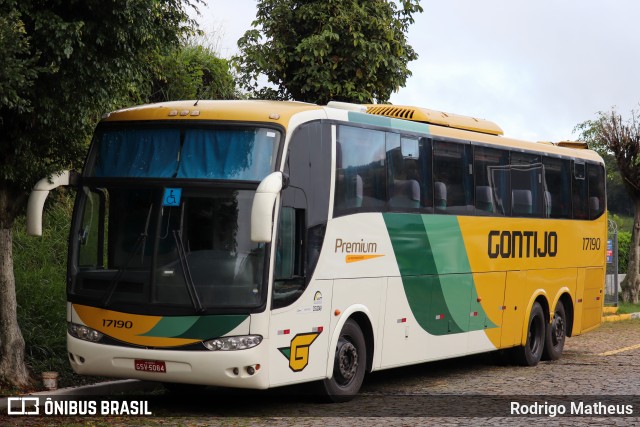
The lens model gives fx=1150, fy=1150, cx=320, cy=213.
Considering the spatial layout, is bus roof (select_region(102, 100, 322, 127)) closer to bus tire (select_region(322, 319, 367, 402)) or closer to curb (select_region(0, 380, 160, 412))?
bus tire (select_region(322, 319, 367, 402))

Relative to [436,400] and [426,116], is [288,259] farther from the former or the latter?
[426,116]

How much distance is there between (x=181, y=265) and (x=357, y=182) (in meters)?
2.65

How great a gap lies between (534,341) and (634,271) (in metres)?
14.9

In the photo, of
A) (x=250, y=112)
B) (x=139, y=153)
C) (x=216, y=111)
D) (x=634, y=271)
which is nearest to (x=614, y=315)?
(x=634, y=271)

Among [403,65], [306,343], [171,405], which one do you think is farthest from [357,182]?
[403,65]

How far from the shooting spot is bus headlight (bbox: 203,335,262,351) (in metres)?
11.3

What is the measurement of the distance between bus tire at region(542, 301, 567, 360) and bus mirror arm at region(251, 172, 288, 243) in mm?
8921

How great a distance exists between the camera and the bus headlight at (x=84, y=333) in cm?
1183

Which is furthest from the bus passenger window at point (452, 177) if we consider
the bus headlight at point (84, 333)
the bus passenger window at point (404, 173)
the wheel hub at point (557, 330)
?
the bus headlight at point (84, 333)

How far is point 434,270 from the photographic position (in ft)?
49.1

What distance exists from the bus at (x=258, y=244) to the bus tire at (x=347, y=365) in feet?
0.06

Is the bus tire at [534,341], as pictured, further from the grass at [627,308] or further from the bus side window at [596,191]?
the grass at [627,308]

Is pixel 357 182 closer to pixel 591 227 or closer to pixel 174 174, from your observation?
pixel 174 174

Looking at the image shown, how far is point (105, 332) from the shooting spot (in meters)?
11.8
